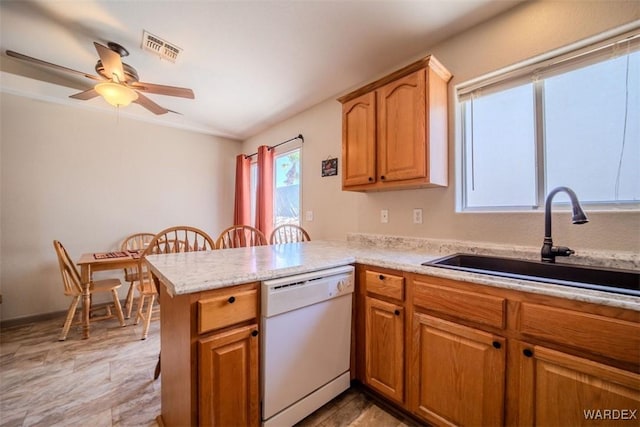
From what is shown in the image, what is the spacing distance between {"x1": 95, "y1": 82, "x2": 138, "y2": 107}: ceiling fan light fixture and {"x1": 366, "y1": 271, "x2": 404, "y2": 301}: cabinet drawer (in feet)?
8.07

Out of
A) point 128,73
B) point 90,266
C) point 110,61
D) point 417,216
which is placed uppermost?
point 128,73

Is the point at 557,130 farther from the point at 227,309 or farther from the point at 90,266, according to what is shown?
the point at 90,266

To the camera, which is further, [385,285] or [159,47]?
[159,47]

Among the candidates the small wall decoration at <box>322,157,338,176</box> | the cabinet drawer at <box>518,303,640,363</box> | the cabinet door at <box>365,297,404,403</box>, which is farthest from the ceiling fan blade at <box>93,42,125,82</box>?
the cabinet drawer at <box>518,303,640,363</box>

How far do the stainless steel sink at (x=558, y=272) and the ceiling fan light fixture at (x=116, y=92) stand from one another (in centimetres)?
269

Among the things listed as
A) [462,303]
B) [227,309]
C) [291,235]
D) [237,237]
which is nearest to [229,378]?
[227,309]

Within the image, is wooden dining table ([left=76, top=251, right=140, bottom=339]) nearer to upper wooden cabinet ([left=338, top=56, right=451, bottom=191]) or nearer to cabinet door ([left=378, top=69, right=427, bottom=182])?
upper wooden cabinet ([left=338, top=56, right=451, bottom=191])

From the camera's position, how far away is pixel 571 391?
0.91 m

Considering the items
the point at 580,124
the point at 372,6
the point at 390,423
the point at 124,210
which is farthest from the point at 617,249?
the point at 124,210

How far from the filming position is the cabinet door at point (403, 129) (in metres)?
1.64

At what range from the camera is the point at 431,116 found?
1648mm

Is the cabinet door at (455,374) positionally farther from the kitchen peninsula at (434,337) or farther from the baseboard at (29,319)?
the baseboard at (29,319)

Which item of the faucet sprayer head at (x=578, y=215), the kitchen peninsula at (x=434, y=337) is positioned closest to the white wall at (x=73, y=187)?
the kitchen peninsula at (x=434, y=337)

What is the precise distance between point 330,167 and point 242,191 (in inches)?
74.8
